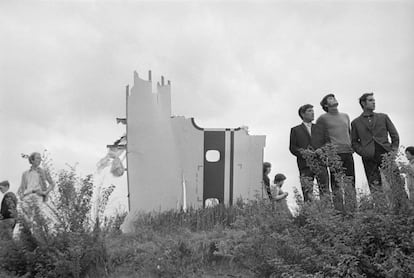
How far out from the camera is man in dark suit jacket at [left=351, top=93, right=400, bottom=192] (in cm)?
838

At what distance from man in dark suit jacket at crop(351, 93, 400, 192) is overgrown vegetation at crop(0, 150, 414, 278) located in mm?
1815

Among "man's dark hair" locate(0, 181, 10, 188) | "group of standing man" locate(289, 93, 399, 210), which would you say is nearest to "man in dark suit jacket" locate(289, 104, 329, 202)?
"group of standing man" locate(289, 93, 399, 210)

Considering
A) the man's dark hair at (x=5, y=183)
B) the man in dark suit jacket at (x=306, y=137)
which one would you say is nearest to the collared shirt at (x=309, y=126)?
the man in dark suit jacket at (x=306, y=137)

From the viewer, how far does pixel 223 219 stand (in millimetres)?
9625

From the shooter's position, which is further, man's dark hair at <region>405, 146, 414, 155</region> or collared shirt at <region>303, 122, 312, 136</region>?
collared shirt at <region>303, 122, 312, 136</region>

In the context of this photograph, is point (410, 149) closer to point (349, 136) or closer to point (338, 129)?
point (349, 136)

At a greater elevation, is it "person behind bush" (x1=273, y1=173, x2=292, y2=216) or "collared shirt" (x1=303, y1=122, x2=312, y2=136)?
"collared shirt" (x1=303, y1=122, x2=312, y2=136)

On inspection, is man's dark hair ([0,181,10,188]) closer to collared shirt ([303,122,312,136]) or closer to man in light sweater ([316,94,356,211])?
collared shirt ([303,122,312,136])

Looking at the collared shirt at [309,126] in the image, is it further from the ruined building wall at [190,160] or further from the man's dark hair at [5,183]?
the man's dark hair at [5,183]

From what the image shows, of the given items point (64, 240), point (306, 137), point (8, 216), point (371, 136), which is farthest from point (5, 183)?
point (371, 136)

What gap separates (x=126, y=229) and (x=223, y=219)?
59.5 inches

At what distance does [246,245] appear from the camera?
698 centimetres

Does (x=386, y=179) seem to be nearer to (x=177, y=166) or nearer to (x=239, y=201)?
(x=239, y=201)

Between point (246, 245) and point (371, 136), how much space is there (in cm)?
256
